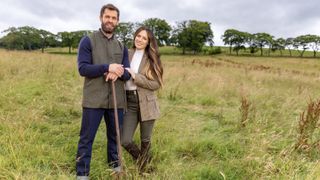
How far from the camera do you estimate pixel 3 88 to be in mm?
7387

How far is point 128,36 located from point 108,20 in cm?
7454

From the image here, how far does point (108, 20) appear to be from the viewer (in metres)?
3.39

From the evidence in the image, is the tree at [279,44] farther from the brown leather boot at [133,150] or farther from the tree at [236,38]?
the brown leather boot at [133,150]

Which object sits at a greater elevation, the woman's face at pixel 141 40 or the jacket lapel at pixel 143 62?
the woman's face at pixel 141 40

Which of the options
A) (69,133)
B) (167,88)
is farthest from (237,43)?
(69,133)

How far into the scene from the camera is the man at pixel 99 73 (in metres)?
3.31

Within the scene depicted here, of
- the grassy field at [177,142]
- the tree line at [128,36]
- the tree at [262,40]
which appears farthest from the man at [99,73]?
the tree at [262,40]

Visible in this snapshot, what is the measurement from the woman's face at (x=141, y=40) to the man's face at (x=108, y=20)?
36 centimetres

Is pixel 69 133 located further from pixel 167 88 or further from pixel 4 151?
pixel 167 88

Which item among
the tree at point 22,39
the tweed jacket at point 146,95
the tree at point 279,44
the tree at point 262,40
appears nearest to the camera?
the tweed jacket at point 146,95

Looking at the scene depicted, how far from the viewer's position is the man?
3.31 m

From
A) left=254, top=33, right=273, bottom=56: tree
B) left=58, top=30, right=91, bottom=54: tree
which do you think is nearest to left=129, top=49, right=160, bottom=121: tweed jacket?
left=58, top=30, right=91, bottom=54: tree

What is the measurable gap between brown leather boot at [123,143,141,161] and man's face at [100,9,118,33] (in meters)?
1.33

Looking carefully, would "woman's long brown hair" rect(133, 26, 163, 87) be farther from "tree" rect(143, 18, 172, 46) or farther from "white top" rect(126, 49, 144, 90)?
"tree" rect(143, 18, 172, 46)
